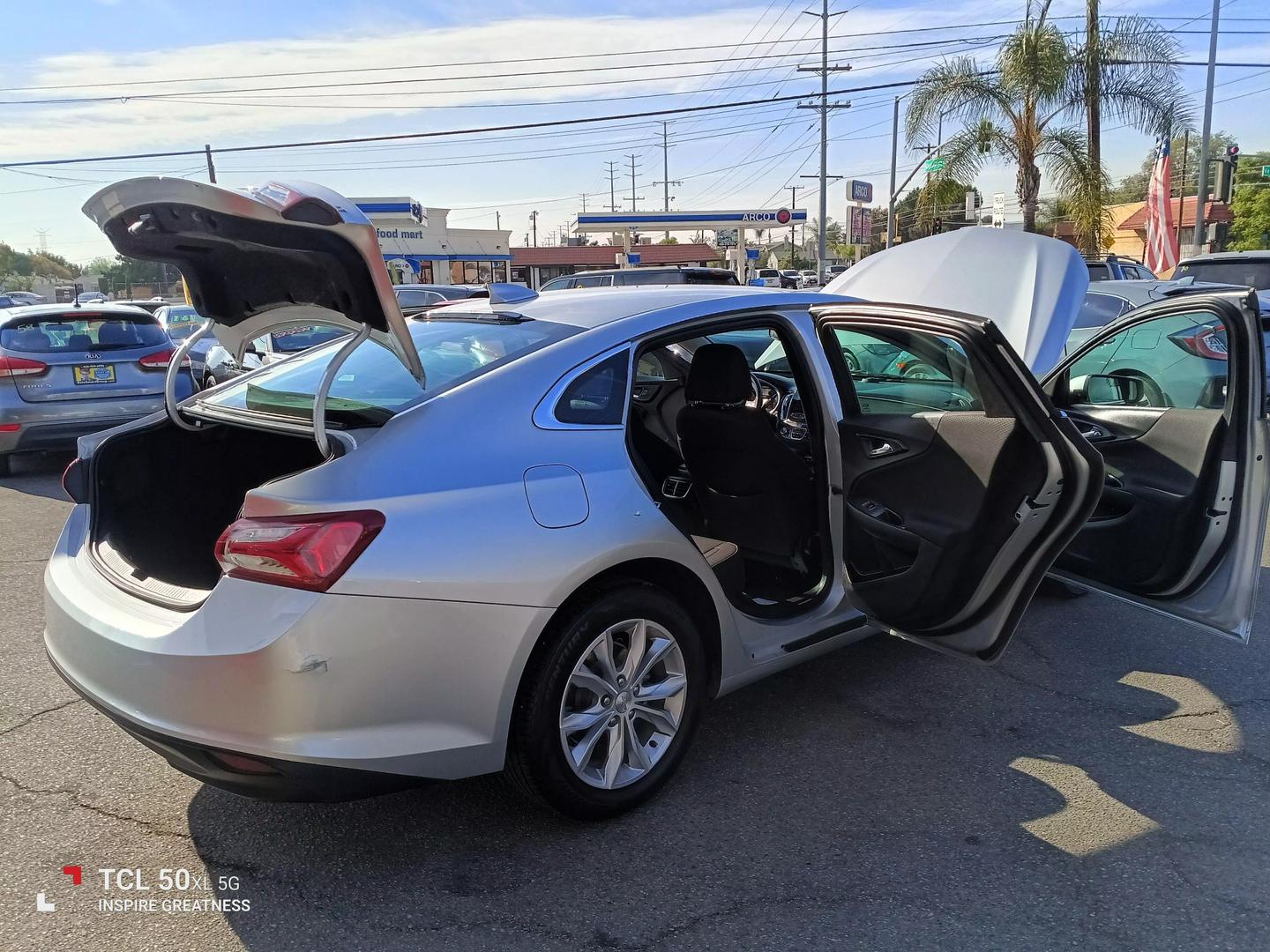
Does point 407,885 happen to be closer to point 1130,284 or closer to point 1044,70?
point 1130,284

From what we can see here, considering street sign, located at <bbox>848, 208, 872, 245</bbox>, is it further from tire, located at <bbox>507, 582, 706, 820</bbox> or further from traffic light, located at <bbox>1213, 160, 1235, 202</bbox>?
tire, located at <bbox>507, 582, 706, 820</bbox>

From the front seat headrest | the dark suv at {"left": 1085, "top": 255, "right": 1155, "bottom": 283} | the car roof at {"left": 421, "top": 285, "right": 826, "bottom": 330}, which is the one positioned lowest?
the front seat headrest

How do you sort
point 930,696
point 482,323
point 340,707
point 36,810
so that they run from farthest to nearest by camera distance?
point 930,696 → point 482,323 → point 36,810 → point 340,707

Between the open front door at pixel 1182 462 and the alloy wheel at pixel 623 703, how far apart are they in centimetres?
187

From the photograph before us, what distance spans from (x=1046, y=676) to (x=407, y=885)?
2.83m

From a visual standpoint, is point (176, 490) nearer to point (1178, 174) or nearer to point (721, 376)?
point (721, 376)

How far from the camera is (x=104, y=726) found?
143 inches

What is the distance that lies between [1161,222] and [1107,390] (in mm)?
17976

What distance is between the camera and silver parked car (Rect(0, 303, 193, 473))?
26.4ft

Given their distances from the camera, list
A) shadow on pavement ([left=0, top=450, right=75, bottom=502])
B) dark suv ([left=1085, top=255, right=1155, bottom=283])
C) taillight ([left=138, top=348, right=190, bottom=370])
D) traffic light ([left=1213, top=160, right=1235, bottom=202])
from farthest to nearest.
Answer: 1. traffic light ([left=1213, top=160, right=1235, bottom=202])
2. dark suv ([left=1085, top=255, right=1155, bottom=283])
3. taillight ([left=138, top=348, right=190, bottom=370])
4. shadow on pavement ([left=0, top=450, right=75, bottom=502])

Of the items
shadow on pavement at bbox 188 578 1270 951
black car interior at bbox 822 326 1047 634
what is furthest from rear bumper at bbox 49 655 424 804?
black car interior at bbox 822 326 1047 634

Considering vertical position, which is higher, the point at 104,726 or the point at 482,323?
the point at 482,323

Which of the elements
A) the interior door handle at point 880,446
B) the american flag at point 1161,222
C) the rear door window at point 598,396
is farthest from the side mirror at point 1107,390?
the american flag at point 1161,222

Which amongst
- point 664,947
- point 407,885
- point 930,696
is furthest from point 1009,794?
point 407,885
